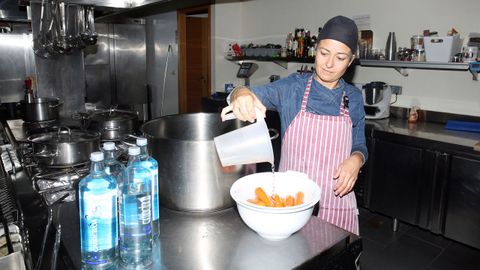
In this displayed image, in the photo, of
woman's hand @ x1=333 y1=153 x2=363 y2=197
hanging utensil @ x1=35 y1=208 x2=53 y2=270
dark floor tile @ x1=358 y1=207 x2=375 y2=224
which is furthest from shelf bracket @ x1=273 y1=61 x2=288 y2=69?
hanging utensil @ x1=35 y1=208 x2=53 y2=270

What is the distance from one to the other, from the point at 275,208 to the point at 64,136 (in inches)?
51.6

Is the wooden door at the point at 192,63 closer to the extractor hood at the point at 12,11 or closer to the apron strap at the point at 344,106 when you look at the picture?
the extractor hood at the point at 12,11

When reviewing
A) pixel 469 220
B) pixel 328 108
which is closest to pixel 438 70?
pixel 469 220

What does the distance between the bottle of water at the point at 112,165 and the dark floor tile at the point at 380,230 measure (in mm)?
2365

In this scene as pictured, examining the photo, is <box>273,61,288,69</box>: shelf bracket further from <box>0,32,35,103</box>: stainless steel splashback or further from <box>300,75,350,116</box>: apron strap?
<box>300,75,350,116</box>: apron strap

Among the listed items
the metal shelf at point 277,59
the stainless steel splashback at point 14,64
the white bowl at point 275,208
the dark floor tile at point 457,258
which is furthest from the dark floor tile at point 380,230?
the stainless steel splashback at point 14,64

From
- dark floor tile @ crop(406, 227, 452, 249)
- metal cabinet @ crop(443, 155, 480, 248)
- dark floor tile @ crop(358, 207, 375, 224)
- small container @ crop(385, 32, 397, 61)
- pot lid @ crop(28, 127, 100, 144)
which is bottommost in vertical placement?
dark floor tile @ crop(406, 227, 452, 249)

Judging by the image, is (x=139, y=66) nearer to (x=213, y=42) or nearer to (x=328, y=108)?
(x=213, y=42)

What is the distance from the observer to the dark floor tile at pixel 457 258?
249 cm

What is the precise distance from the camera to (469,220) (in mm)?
2475

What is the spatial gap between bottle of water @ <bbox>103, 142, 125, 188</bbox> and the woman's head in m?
0.79

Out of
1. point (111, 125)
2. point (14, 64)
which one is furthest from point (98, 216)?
point (14, 64)

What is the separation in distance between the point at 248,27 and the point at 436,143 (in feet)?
10.00

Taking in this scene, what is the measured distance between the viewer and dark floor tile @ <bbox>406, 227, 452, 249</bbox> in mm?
2795
